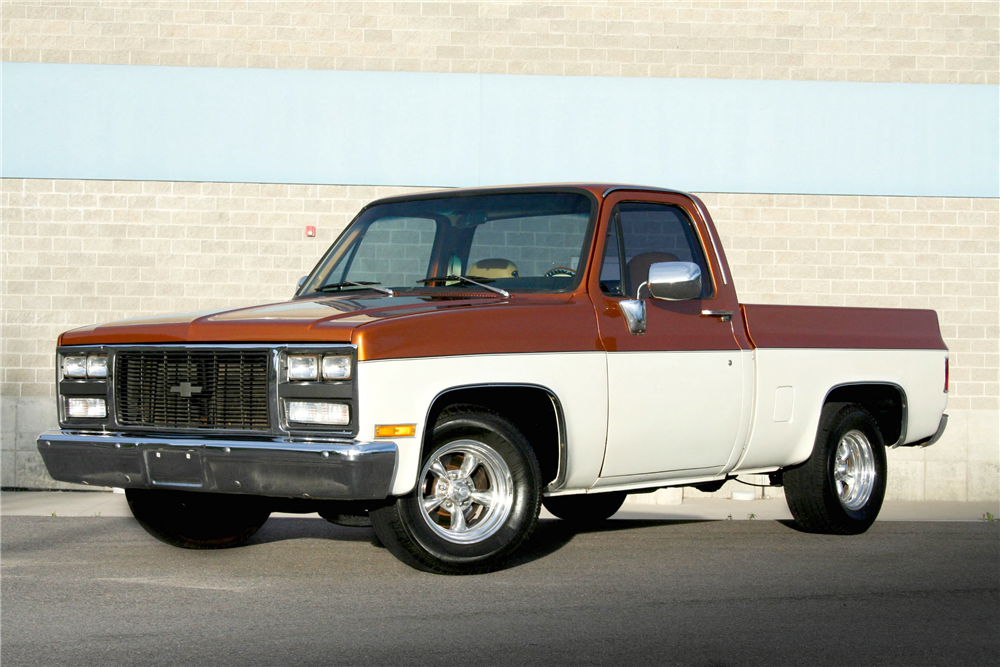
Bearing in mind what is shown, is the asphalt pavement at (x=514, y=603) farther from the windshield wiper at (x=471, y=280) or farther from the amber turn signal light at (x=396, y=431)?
the windshield wiper at (x=471, y=280)

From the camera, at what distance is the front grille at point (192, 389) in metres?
5.82

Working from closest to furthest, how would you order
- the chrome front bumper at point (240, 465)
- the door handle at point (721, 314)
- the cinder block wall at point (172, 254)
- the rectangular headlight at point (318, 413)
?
1. the chrome front bumper at point (240, 465)
2. the rectangular headlight at point (318, 413)
3. the door handle at point (721, 314)
4. the cinder block wall at point (172, 254)

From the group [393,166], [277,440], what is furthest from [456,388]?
[393,166]

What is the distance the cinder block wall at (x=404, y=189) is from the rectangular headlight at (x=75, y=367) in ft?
22.9

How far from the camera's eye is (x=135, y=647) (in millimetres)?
4699

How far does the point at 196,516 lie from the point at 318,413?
5.62 ft

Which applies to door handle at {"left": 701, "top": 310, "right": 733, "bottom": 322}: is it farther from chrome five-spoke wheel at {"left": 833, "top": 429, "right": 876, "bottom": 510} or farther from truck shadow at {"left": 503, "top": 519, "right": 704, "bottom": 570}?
truck shadow at {"left": 503, "top": 519, "right": 704, "bottom": 570}

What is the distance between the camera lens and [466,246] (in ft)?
23.2

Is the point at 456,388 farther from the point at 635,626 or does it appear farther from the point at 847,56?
the point at 847,56

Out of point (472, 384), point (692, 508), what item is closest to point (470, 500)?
point (472, 384)

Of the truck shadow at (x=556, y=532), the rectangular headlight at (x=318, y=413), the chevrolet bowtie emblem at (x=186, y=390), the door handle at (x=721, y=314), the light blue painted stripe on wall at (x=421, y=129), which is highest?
the light blue painted stripe on wall at (x=421, y=129)

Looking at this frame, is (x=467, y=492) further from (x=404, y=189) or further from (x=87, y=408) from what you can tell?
(x=404, y=189)

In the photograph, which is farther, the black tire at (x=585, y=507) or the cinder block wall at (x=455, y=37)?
the cinder block wall at (x=455, y=37)

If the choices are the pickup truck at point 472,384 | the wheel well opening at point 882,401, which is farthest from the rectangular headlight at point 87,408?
the wheel well opening at point 882,401
